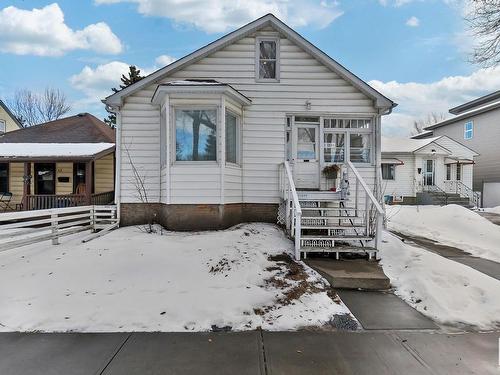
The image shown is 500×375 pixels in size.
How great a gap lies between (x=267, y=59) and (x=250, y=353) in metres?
8.65

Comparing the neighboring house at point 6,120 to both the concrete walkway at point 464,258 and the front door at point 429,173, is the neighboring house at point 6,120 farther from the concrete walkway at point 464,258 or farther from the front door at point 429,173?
the front door at point 429,173

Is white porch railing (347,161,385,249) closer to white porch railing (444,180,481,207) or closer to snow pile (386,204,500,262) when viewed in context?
snow pile (386,204,500,262)

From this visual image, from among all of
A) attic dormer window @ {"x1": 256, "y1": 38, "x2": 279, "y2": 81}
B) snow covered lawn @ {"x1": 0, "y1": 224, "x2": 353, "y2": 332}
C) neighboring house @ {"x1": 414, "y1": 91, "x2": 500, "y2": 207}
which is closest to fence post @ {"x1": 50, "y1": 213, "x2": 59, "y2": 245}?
snow covered lawn @ {"x1": 0, "y1": 224, "x2": 353, "y2": 332}

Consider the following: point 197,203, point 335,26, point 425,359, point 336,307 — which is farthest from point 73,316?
point 335,26

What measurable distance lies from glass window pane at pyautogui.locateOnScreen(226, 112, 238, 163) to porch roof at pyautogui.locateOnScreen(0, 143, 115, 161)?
656 centimetres

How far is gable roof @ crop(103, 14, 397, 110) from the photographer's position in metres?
9.57

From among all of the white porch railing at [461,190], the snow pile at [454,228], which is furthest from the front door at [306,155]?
the white porch railing at [461,190]

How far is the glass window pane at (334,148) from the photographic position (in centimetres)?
1010

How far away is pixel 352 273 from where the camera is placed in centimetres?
560

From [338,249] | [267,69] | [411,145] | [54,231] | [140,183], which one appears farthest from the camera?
[411,145]

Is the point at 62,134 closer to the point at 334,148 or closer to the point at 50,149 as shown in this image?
the point at 50,149

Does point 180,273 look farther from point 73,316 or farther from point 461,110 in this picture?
point 461,110

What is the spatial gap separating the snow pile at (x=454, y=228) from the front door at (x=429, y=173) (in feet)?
29.2


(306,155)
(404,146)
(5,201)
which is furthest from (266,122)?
(404,146)
